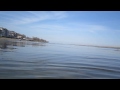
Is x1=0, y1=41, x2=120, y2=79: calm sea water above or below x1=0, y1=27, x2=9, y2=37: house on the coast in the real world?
below

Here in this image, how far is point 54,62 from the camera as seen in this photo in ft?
8.83

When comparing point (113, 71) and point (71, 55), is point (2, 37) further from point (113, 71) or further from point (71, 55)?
point (113, 71)

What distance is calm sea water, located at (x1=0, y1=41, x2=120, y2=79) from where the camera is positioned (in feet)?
7.93

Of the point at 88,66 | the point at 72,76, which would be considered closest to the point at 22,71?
the point at 72,76

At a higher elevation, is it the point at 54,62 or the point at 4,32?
the point at 4,32

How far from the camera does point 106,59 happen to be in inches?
114

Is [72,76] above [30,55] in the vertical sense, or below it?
below

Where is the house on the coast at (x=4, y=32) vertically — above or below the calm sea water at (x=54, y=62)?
above

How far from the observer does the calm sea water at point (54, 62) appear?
7.93ft
